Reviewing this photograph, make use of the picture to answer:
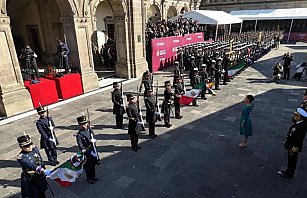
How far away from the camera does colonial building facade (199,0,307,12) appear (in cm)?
3382

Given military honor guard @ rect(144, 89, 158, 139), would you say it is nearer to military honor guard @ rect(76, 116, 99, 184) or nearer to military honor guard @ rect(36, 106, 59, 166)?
military honor guard @ rect(76, 116, 99, 184)

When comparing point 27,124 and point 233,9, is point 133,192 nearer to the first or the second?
point 27,124

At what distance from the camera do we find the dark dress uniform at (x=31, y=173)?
4.00 meters

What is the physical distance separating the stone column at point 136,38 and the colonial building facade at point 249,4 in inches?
1166

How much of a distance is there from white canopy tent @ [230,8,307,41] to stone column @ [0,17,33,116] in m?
32.0

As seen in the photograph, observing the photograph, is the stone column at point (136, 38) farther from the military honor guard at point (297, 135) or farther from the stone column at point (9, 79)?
the military honor guard at point (297, 135)

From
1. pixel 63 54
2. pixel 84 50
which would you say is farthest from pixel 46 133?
pixel 84 50

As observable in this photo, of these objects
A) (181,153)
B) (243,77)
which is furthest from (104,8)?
(181,153)

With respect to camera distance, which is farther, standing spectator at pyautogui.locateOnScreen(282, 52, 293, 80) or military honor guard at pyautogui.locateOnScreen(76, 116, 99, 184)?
standing spectator at pyautogui.locateOnScreen(282, 52, 293, 80)

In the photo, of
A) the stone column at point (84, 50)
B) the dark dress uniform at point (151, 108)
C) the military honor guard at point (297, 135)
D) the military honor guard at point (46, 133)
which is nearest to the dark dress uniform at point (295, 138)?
the military honor guard at point (297, 135)

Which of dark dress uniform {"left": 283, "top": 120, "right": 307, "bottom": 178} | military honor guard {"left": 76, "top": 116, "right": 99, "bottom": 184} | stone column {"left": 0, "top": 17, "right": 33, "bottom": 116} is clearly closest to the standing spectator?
dark dress uniform {"left": 283, "top": 120, "right": 307, "bottom": 178}

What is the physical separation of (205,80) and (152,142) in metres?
4.49

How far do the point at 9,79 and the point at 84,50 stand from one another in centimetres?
386

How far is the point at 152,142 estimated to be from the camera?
6988 millimetres
